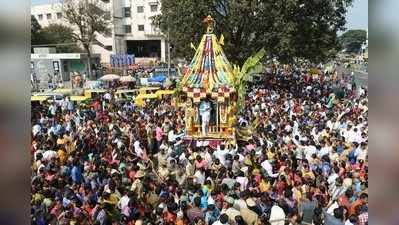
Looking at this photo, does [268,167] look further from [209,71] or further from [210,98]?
[209,71]

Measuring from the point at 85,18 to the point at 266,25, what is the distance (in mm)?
28644

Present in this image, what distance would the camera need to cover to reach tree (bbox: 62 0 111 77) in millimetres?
50875

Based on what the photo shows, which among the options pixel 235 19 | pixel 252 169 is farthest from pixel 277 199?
pixel 235 19

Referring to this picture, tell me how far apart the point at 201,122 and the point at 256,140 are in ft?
7.72

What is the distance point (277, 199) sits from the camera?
7.32 m

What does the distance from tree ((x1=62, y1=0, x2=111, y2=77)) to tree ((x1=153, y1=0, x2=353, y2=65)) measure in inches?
929

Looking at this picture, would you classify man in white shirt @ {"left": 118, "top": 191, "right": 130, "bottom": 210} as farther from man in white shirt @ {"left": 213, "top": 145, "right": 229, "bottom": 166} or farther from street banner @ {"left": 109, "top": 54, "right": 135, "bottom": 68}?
street banner @ {"left": 109, "top": 54, "right": 135, "bottom": 68}

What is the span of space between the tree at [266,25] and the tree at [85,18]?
2358 centimetres

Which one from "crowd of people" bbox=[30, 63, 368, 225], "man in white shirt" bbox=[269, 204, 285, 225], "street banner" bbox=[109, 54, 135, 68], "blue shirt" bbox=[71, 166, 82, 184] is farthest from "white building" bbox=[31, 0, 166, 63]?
"man in white shirt" bbox=[269, 204, 285, 225]

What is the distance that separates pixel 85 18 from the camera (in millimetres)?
51250

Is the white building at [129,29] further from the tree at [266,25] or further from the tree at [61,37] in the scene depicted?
the tree at [266,25]

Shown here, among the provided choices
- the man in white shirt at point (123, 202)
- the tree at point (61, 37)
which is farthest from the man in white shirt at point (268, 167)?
the tree at point (61, 37)

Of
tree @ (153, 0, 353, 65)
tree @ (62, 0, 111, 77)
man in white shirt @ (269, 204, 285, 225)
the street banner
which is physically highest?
tree @ (62, 0, 111, 77)
